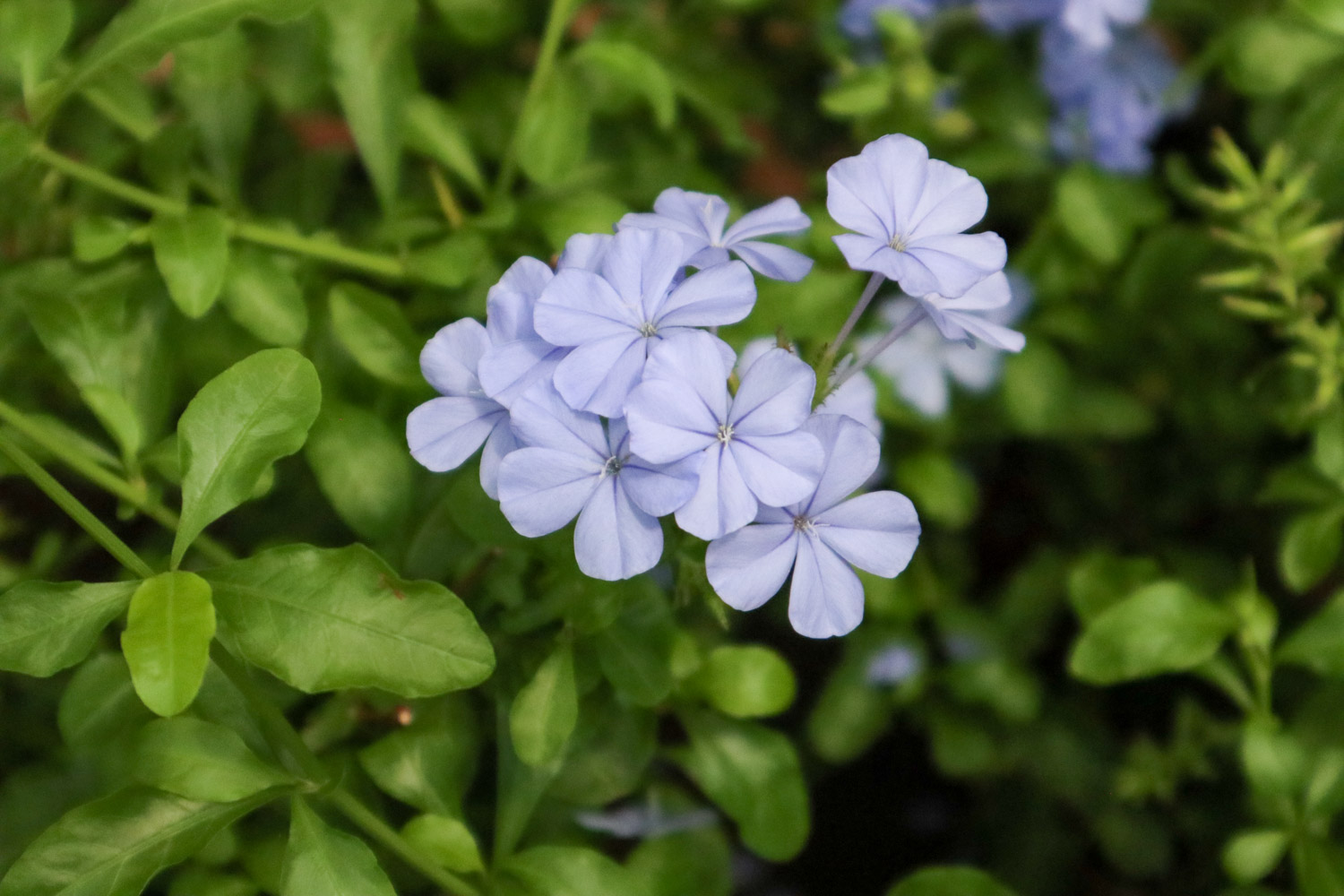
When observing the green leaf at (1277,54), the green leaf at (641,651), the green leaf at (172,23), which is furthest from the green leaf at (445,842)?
the green leaf at (1277,54)

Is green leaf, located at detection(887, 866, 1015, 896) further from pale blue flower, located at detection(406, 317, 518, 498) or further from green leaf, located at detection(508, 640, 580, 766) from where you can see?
pale blue flower, located at detection(406, 317, 518, 498)

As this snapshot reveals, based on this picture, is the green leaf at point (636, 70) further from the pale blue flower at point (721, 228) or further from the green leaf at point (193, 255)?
the green leaf at point (193, 255)

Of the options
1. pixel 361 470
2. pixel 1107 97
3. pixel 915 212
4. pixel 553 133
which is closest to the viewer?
pixel 915 212

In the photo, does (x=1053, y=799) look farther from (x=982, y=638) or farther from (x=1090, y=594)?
Answer: (x=1090, y=594)

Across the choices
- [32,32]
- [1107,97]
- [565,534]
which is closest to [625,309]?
[565,534]

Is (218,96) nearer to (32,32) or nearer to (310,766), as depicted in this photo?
(32,32)

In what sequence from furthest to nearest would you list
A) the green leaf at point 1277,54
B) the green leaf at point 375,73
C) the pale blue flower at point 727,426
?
the green leaf at point 1277,54
the green leaf at point 375,73
the pale blue flower at point 727,426

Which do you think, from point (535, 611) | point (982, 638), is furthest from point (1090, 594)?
point (535, 611)
